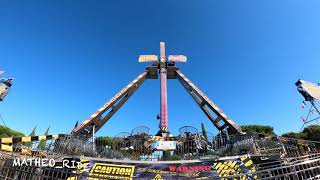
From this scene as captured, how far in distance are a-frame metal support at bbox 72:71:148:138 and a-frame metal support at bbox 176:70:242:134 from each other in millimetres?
4561

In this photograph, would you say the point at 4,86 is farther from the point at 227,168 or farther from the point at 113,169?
the point at 227,168

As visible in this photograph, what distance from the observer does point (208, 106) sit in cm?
2577

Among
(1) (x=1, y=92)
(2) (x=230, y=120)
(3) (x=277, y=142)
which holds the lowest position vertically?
(3) (x=277, y=142)

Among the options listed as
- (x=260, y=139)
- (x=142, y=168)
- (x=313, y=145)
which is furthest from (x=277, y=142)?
(x=142, y=168)

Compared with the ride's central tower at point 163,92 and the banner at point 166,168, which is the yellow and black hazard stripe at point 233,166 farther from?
the ride's central tower at point 163,92

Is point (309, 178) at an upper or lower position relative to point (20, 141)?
lower

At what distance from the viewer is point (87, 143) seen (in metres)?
16.4

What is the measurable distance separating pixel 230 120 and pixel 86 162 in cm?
1377

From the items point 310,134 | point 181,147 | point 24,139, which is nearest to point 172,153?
point 181,147

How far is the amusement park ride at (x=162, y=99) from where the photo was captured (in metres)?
23.1

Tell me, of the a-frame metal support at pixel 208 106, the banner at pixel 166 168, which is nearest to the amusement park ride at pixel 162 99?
the a-frame metal support at pixel 208 106

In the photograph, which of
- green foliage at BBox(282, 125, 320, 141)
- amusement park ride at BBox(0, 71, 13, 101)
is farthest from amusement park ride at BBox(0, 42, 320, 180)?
green foliage at BBox(282, 125, 320, 141)

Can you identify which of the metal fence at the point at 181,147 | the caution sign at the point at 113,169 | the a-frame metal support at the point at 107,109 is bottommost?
the caution sign at the point at 113,169

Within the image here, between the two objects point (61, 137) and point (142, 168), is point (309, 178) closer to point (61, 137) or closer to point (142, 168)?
point (142, 168)
